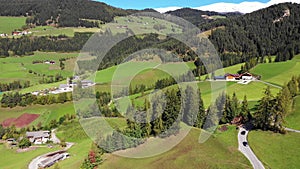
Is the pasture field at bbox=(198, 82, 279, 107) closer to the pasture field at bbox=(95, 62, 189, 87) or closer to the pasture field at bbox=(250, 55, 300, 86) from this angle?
the pasture field at bbox=(250, 55, 300, 86)

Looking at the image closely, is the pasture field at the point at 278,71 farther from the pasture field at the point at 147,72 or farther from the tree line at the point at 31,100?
the tree line at the point at 31,100

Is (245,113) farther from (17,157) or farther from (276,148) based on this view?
(17,157)

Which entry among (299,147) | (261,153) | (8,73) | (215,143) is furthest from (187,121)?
(8,73)

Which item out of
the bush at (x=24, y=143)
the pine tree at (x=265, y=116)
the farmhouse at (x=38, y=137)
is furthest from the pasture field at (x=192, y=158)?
the farmhouse at (x=38, y=137)

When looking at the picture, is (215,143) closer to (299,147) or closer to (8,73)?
(299,147)

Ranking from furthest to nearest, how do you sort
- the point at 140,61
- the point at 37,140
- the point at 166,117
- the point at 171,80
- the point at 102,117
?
the point at 140,61, the point at 171,80, the point at 102,117, the point at 37,140, the point at 166,117

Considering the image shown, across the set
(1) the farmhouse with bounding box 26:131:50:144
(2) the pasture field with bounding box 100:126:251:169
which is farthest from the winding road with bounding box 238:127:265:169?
(1) the farmhouse with bounding box 26:131:50:144
